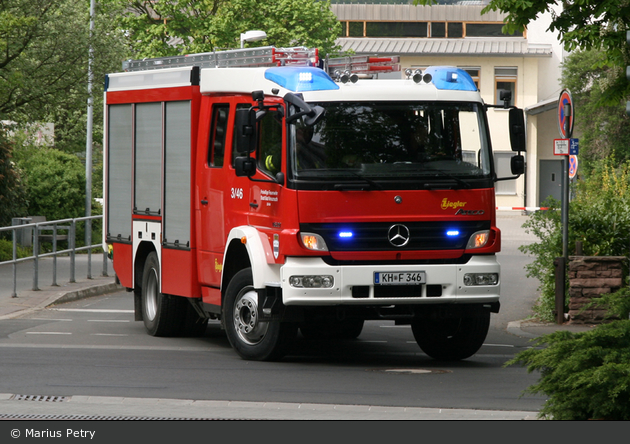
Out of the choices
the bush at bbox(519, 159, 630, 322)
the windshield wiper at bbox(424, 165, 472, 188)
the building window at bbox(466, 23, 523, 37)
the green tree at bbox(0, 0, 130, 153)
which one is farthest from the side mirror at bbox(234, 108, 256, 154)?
the building window at bbox(466, 23, 523, 37)

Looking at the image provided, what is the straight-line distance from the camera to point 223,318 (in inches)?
444

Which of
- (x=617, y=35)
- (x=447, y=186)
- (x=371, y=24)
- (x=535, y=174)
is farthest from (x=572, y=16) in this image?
(x=371, y=24)

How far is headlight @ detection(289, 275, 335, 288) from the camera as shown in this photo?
1020 centimetres

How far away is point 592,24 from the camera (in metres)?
13.2

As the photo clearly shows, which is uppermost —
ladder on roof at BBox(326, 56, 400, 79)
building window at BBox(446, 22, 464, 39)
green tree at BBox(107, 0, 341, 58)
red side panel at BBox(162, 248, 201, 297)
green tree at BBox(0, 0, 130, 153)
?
building window at BBox(446, 22, 464, 39)

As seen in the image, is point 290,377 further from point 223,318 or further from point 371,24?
point 371,24

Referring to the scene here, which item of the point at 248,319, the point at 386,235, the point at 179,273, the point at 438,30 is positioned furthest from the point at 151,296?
the point at 438,30

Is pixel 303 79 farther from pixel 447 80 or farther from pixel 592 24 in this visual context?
pixel 592 24

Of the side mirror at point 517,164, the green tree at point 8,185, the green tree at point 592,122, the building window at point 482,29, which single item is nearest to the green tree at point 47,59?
the green tree at point 8,185

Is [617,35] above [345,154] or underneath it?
above

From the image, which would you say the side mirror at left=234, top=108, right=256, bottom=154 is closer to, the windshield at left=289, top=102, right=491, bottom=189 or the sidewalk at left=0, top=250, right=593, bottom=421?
the windshield at left=289, top=102, right=491, bottom=189

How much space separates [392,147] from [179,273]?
313cm

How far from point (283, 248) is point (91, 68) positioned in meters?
17.6

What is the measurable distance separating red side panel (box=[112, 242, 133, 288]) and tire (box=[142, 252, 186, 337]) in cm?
34
